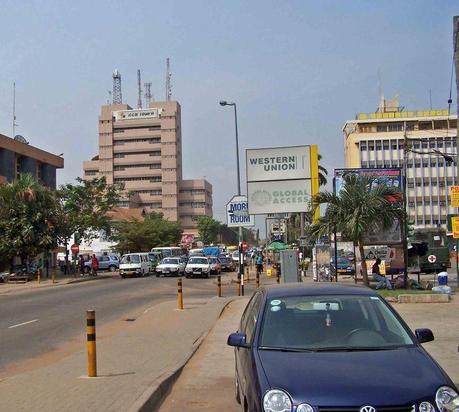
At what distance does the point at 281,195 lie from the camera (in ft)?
98.9

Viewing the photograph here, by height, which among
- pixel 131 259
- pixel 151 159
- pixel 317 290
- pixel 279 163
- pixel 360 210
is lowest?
Result: pixel 131 259

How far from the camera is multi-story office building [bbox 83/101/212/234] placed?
460 feet

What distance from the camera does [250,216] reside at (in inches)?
1143

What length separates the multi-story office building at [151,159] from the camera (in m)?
140

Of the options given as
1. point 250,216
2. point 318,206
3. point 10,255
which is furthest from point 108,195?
point 318,206

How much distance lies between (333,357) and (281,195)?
82.9 feet

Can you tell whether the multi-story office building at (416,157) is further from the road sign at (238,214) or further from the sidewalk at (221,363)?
the sidewalk at (221,363)

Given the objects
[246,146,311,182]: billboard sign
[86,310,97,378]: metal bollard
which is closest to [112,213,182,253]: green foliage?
[246,146,311,182]: billboard sign

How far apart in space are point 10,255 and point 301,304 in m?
39.3

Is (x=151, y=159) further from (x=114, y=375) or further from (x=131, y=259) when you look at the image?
(x=114, y=375)

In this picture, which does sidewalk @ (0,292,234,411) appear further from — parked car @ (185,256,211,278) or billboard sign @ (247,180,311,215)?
parked car @ (185,256,211,278)

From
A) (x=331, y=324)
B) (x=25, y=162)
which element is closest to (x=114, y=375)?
(x=331, y=324)

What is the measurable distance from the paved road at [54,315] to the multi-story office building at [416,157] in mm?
80797

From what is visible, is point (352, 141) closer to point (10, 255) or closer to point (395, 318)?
point (10, 255)
